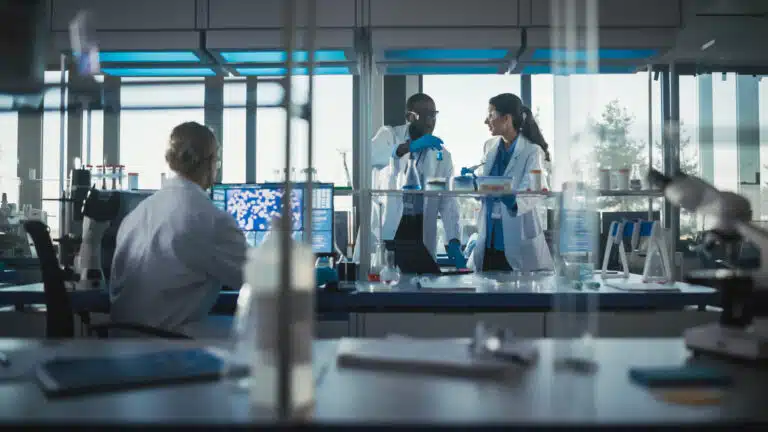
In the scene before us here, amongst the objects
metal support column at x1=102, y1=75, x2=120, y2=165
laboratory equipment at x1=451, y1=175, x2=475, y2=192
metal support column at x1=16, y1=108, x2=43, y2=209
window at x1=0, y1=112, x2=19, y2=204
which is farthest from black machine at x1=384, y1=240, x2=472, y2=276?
window at x1=0, y1=112, x2=19, y2=204

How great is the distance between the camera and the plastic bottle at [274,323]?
839mm

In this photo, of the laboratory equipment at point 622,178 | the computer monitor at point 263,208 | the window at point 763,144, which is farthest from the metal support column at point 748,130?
the computer monitor at point 263,208

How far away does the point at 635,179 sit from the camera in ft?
11.0

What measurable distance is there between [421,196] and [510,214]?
1.83 ft

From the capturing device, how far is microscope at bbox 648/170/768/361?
3.93 ft

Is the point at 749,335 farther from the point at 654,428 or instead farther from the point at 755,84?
the point at 755,84

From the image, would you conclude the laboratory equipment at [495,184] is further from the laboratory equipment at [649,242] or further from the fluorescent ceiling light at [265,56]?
the fluorescent ceiling light at [265,56]

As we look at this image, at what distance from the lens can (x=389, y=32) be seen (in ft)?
13.0

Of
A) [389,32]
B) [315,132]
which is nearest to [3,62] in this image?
[389,32]

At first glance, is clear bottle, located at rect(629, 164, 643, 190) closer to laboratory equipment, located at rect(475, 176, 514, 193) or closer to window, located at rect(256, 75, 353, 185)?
laboratory equipment, located at rect(475, 176, 514, 193)

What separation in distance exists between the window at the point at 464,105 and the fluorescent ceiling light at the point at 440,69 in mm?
1348

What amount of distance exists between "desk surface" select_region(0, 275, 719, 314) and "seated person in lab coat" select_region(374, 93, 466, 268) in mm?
828

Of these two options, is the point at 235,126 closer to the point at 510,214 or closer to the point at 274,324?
the point at 510,214

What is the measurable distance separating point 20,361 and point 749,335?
1416 mm
